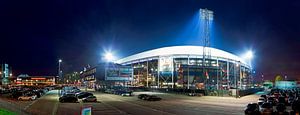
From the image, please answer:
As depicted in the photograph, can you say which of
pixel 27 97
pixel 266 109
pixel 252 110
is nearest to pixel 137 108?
pixel 252 110

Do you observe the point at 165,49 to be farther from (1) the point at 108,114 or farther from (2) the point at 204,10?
(1) the point at 108,114

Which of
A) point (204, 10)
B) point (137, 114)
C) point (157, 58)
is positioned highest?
point (204, 10)

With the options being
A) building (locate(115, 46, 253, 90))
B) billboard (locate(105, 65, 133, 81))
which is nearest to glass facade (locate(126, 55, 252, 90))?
building (locate(115, 46, 253, 90))

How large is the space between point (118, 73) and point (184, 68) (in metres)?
39.2

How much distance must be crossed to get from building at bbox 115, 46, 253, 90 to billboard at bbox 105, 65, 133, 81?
30604 millimetres

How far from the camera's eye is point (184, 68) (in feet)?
435

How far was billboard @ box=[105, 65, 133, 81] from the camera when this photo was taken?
331ft

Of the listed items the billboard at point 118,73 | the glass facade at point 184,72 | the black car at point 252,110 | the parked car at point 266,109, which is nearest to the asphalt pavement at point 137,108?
the black car at point 252,110

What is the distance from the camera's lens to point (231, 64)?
168375 millimetres

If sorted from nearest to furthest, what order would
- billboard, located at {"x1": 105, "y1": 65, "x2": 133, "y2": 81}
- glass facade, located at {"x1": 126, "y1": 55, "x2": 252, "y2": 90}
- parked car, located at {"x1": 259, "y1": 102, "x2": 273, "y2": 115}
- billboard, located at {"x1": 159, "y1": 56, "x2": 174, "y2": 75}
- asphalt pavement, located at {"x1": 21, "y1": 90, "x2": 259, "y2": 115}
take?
1. parked car, located at {"x1": 259, "y1": 102, "x2": 273, "y2": 115}
2. asphalt pavement, located at {"x1": 21, "y1": 90, "x2": 259, "y2": 115}
3. billboard, located at {"x1": 105, "y1": 65, "x2": 133, "y2": 81}
4. glass facade, located at {"x1": 126, "y1": 55, "x2": 252, "y2": 90}
5. billboard, located at {"x1": 159, "y1": 56, "x2": 174, "y2": 75}

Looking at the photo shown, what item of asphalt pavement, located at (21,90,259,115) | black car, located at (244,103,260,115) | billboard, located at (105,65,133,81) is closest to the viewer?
black car, located at (244,103,260,115)

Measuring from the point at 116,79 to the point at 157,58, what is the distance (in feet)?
183

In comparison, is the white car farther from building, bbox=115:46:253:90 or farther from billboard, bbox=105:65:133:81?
building, bbox=115:46:253:90

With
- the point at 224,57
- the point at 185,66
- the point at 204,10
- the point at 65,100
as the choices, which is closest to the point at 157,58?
the point at 185,66
